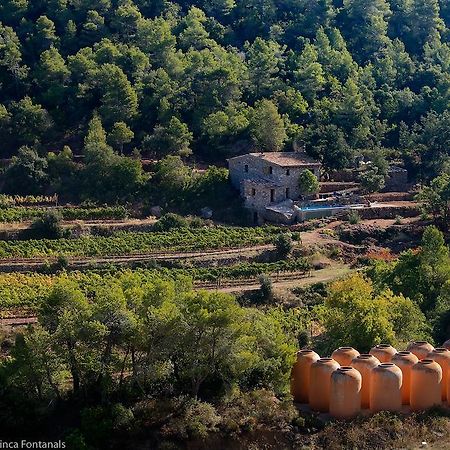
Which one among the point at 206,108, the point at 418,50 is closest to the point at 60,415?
the point at 206,108

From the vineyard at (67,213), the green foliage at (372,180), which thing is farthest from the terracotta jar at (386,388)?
the green foliage at (372,180)

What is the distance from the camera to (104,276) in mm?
35219

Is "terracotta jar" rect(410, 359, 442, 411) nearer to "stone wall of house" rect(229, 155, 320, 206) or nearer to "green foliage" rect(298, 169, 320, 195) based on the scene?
"green foliage" rect(298, 169, 320, 195)

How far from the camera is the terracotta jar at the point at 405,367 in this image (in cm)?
2412

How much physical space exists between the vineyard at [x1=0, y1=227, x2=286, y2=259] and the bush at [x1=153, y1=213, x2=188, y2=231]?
486 millimetres

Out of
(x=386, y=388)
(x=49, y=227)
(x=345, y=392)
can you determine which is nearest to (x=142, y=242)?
(x=49, y=227)

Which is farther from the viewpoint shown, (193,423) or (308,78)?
(308,78)

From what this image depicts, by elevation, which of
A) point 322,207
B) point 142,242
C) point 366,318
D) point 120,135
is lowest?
point 366,318

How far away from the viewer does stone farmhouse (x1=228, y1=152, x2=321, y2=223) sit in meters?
43.9

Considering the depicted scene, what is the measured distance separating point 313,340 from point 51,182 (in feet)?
64.0

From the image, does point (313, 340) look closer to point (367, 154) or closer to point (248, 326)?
point (248, 326)

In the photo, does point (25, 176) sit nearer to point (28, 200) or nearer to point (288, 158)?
point (28, 200)

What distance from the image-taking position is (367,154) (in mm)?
48875

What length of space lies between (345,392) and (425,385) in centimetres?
226
